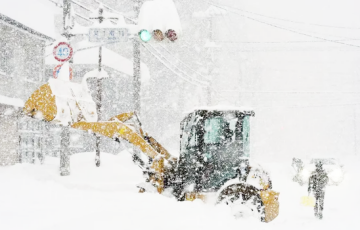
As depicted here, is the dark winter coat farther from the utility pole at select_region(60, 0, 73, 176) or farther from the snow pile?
the utility pole at select_region(60, 0, 73, 176)

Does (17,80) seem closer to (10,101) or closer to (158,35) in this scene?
(10,101)

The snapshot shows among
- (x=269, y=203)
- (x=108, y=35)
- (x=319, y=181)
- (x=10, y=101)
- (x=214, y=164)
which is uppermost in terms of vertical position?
(x=108, y=35)

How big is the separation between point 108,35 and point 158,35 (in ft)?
10.1

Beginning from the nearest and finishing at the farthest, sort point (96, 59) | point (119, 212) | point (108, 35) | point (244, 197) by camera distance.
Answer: point (119, 212) → point (244, 197) → point (108, 35) → point (96, 59)

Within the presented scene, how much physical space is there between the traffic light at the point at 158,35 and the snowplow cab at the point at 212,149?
2.07 m

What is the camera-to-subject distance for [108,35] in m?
12.3

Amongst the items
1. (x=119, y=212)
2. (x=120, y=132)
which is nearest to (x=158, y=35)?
(x=120, y=132)

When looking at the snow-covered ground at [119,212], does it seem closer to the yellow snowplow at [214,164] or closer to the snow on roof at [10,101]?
the yellow snowplow at [214,164]

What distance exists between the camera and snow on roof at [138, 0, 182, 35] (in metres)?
9.58

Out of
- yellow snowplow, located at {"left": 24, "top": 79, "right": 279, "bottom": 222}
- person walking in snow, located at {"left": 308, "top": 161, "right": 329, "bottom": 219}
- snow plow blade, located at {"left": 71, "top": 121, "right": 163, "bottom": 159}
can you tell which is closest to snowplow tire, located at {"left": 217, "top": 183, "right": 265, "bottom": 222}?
yellow snowplow, located at {"left": 24, "top": 79, "right": 279, "bottom": 222}

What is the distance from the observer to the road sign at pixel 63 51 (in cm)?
1302

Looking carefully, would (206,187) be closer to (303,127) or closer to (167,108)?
(167,108)

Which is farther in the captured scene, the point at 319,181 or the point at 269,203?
the point at 319,181

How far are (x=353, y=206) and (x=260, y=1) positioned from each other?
102m
